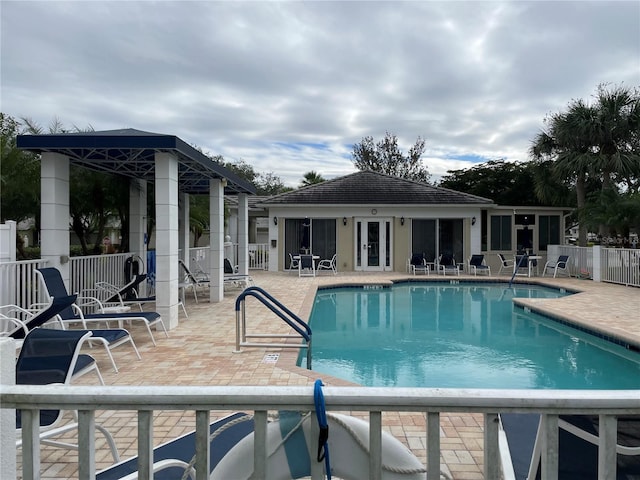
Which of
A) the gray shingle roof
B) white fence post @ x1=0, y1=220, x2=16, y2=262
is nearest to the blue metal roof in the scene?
white fence post @ x1=0, y1=220, x2=16, y2=262

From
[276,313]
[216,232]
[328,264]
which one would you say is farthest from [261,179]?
[276,313]

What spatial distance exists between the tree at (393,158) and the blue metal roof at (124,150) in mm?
28854

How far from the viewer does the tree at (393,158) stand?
38344 millimetres

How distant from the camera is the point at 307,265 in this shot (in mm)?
17266

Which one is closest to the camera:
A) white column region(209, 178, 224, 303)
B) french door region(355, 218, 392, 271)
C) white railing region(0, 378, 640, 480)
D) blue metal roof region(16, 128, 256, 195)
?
white railing region(0, 378, 640, 480)

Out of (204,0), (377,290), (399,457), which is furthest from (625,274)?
(399,457)

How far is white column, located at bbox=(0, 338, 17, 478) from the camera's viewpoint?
4.97 ft

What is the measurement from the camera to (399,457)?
1511 millimetres

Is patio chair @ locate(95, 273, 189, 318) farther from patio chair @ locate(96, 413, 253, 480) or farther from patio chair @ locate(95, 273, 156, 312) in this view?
patio chair @ locate(96, 413, 253, 480)

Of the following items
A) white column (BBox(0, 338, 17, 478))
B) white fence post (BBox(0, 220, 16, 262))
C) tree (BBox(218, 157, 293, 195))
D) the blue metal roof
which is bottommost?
white column (BBox(0, 338, 17, 478))

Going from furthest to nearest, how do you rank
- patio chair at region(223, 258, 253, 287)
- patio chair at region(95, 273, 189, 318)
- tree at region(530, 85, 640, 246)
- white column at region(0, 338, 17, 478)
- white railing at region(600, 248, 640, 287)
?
1. tree at region(530, 85, 640, 246)
2. white railing at region(600, 248, 640, 287)
3. patio chair at region(223, 258, 253, 287)
4. patio chair at region(95, 273, 189, 318)
5. white column at region(0, 338, 17, 478)

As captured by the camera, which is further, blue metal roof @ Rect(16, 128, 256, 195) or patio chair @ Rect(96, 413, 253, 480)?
blue metal roof @ Rect(16, 128, 256, 195)

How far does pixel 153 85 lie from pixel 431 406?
47.0 ft

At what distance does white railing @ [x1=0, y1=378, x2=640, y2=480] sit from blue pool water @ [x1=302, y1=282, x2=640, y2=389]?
4.39 meters
